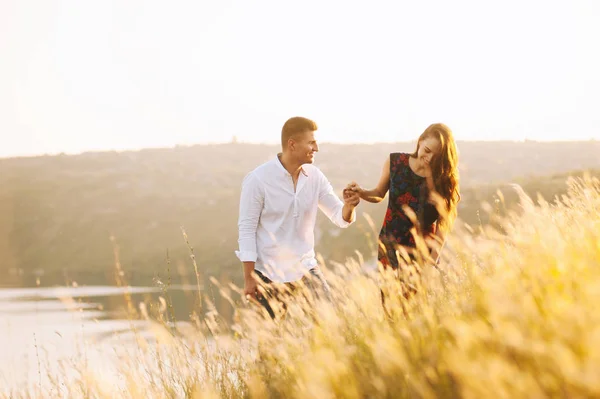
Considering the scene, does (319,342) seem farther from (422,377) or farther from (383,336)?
(422,377)

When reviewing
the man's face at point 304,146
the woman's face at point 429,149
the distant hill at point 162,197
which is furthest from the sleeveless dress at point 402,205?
the distant hill at point 162,197

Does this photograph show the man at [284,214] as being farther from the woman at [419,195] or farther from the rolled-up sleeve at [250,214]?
the woman at [419,195]

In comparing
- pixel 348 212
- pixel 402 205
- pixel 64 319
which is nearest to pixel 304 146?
pixel 348 212

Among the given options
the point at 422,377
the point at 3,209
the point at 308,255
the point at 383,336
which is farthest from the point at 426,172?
the point at 3,209

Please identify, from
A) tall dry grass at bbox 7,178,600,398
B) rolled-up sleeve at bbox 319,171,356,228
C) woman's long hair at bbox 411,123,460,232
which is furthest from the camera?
rolled-up sleeve at bbox 319,171,356,228

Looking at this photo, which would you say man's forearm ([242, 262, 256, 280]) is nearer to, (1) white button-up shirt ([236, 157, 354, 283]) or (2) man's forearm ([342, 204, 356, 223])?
(1) white button-up shirt ([236, 157, 354, 283])

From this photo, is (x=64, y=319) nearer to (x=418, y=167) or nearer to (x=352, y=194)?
(x=352, y=194)

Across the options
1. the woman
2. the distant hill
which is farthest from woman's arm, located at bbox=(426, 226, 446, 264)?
the distant hill

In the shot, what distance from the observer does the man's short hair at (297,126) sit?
17.2 ft

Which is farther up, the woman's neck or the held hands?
the woman's neck

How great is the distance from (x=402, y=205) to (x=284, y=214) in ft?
2.90

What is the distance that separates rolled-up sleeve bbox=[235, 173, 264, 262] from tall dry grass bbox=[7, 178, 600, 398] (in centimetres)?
49

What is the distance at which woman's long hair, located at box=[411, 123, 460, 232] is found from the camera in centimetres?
493

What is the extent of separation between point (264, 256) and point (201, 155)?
6935 cm
